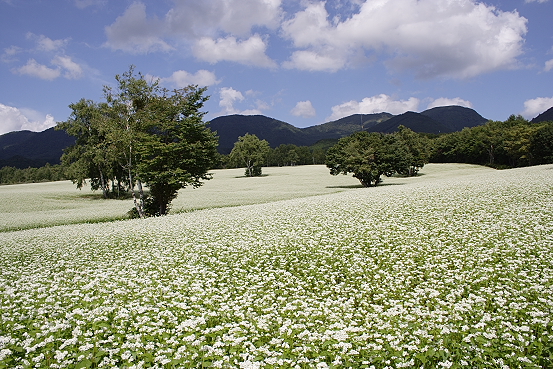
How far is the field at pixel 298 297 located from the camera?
662cm

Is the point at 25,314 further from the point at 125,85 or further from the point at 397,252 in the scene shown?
the point at 125,85

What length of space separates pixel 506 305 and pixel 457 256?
3925 millimetres

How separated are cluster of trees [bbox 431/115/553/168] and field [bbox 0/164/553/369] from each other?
87.5 meters

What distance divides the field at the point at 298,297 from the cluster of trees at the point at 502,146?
87.5 meters

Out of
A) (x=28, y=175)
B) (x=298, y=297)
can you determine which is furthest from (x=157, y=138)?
(x=28, y=175)

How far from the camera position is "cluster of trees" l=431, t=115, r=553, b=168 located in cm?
8690

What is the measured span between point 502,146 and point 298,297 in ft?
397

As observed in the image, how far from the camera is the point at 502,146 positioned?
10606 centimetres

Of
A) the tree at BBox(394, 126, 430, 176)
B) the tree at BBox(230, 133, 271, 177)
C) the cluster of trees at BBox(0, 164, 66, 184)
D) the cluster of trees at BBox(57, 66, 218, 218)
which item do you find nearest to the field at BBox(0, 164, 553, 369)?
the cluster of trees at BBox(57, 66, 218, 218)

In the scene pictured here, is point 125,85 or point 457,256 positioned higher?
point 125,85

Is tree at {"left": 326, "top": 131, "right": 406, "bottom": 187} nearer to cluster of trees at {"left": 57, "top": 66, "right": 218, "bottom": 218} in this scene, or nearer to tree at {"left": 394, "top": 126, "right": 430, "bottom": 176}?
tree at {"left": 394, "top": 126, "right": 430, "bottom": 176}

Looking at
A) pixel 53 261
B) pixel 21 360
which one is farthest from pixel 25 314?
pixel 53 261

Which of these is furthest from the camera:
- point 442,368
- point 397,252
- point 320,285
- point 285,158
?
point 285,158

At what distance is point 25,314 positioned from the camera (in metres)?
8.99
